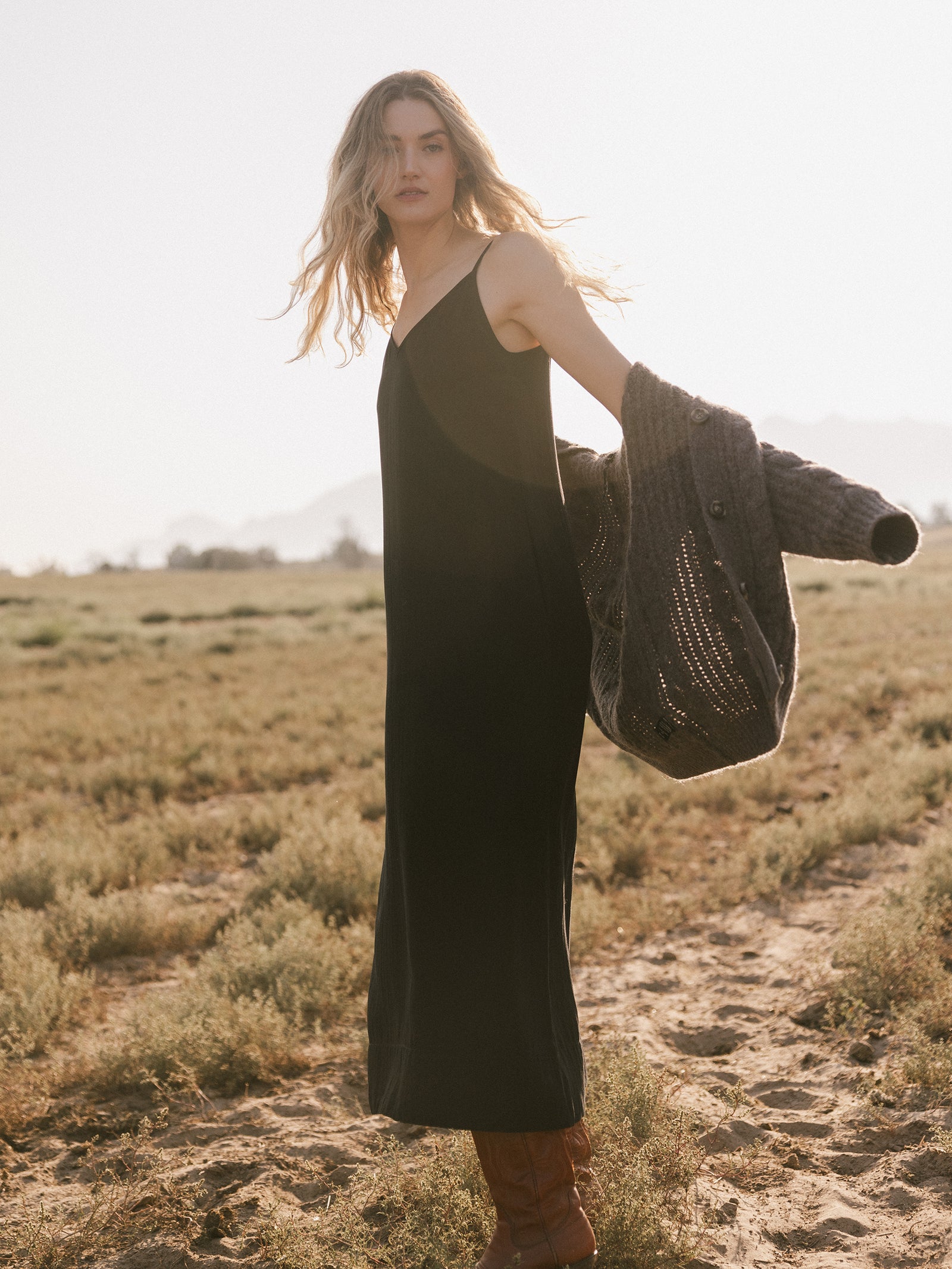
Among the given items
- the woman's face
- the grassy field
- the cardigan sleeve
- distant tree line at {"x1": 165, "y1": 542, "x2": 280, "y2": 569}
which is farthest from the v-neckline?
distant tree line at {"x1": 165, "y1": 542, "x2": 280, "y2": 569}

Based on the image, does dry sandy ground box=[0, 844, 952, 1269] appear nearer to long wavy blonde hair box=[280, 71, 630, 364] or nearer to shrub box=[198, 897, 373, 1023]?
shrub box=[198, 897, 373, 1023]

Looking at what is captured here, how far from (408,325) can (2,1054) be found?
3056 millimetres

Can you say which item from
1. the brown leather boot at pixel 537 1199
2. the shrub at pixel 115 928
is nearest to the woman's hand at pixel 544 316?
the brown leather boot at pixel 537 1199

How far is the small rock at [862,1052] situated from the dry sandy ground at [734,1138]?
0.07 feet

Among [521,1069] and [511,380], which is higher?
[511,380]

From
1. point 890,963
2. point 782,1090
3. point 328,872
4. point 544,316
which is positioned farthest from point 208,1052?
point 544,316

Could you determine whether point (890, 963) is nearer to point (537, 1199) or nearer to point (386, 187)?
point (537, 1199)

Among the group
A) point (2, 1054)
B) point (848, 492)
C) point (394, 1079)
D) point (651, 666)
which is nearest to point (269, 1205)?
point (394, 1079)

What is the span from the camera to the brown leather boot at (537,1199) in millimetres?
2094

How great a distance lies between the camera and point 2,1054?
3.49 m

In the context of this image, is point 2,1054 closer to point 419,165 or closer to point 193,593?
point 419,165

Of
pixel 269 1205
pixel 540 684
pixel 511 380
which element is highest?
pixel 511 380

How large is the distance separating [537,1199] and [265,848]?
15.2 feet

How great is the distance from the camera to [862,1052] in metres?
3.27
